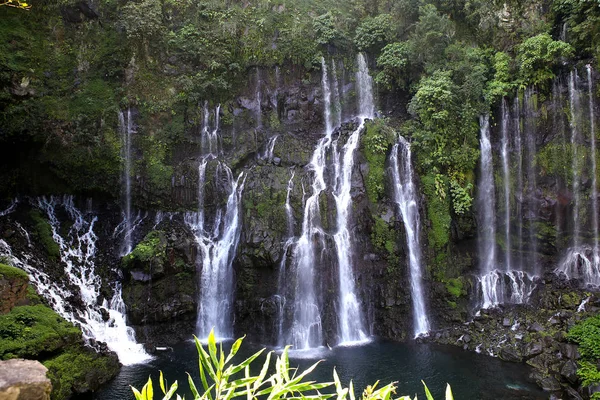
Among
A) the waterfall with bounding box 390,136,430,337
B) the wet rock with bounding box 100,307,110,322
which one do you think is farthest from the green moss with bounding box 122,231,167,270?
the waterfall with bounding box 390,136,430,337

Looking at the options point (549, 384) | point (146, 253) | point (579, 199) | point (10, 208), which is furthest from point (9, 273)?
point (579, 199)

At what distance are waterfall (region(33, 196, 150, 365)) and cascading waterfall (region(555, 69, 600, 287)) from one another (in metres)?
15.7

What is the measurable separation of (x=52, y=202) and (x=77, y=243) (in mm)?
2299

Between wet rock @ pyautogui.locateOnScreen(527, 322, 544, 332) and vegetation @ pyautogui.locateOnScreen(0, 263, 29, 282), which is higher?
vegetation @ pyautogui.locateOnScreen(0, 263, 29, 282)

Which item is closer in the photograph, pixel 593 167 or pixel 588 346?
pixel 588 346

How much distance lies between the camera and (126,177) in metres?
17.0

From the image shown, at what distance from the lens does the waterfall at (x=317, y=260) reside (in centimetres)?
1488

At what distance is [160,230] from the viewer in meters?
16.1

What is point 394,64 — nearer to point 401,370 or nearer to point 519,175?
point 519,175

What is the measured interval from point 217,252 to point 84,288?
4662mm

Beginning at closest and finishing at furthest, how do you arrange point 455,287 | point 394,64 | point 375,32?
point 455,287 → point 394,64 → point 375,32

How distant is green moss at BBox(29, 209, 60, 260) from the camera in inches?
586

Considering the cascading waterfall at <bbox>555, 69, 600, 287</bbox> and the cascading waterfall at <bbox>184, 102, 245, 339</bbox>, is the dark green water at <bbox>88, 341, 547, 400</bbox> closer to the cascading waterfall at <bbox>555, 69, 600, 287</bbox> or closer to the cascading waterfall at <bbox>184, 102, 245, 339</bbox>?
the cascading waterfall at <bbox>184, 102, 245, 339</bbox>

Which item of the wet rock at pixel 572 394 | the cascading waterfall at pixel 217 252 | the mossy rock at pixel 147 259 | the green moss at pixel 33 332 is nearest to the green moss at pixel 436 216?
the wet rock at pixel 572 394
